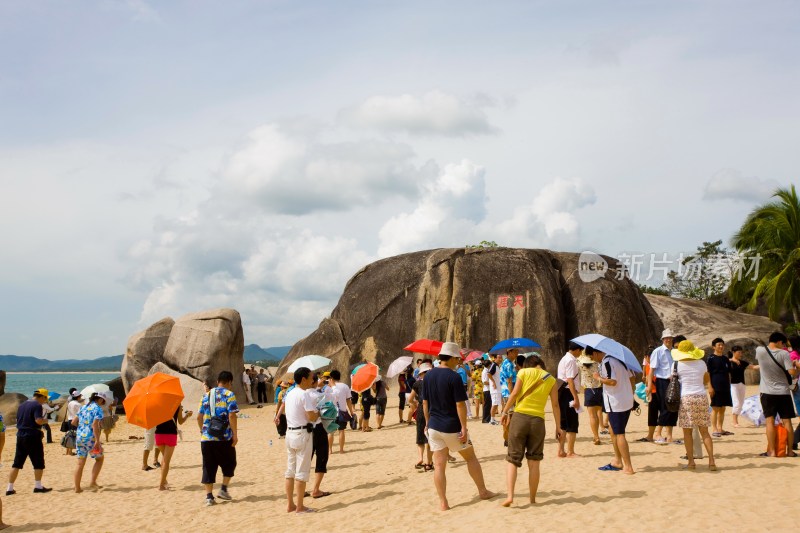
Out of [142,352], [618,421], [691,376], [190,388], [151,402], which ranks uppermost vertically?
[142,352]

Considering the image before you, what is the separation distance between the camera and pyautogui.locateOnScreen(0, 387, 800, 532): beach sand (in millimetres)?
7480

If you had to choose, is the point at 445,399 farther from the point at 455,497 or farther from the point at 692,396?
the point at 692,396

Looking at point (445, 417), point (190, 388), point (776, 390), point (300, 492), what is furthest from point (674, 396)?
point (190, 388)

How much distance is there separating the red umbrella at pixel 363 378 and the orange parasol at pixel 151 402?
18.9 ft

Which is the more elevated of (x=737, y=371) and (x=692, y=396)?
(x=737, y=371)

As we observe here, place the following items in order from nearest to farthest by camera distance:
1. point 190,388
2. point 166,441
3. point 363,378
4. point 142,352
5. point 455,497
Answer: point 455,497, point 166,441, point 363,378, point 190,388, point 142,352

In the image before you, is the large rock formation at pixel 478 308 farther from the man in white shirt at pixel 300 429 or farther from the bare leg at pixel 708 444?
the man in white shirt at pixel 300 429

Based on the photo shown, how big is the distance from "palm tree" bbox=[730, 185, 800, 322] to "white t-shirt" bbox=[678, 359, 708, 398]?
73.5 feet

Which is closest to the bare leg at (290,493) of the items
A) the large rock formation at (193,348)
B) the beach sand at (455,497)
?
the beach sand at (455,497)

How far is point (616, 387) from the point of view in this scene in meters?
9.38

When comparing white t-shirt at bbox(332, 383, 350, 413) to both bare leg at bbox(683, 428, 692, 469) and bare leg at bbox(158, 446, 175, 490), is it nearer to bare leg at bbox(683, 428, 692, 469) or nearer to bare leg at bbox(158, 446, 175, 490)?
bare leg at bbox(158, 446, 175, 490)

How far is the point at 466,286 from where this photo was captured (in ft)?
91.7

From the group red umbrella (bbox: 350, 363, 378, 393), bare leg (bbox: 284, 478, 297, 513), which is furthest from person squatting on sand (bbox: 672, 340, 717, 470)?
red umbrella (bbox: 350, 363, 378, 393)

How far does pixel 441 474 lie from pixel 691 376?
3776 mm
